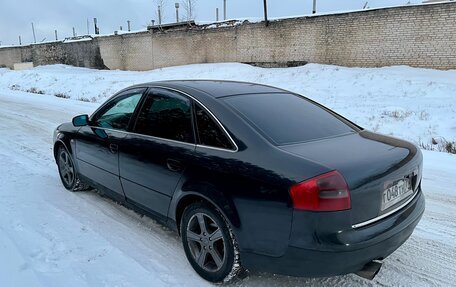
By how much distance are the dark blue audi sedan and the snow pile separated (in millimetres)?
5495

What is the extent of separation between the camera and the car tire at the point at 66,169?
15.0ft

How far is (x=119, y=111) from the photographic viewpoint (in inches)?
154

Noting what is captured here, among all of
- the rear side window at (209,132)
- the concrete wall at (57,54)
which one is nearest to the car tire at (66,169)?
the rear side window at (209,132)

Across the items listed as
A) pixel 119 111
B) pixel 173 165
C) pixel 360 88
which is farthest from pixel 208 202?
pixel 360 88

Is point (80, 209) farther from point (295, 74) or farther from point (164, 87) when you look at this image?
point (295, 74)

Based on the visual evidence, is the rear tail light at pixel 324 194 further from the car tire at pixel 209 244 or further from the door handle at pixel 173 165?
the door handle at pixel 173 165

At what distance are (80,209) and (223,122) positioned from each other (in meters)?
2.33

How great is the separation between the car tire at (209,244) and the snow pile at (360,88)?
619 centimetres

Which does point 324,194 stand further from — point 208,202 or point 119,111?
point 119,111

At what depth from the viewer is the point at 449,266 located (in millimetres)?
2924

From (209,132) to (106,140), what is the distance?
1.52 meters

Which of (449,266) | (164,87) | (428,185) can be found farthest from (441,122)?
(164,87)

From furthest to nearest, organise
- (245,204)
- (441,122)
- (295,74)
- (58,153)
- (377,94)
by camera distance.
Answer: (295,74) < (377,94) < (441,122) < (58,153) < (245,204)

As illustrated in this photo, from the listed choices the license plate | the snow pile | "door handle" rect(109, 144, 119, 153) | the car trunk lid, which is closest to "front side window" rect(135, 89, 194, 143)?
"door handle" rect(109, 144, 119, 153)
